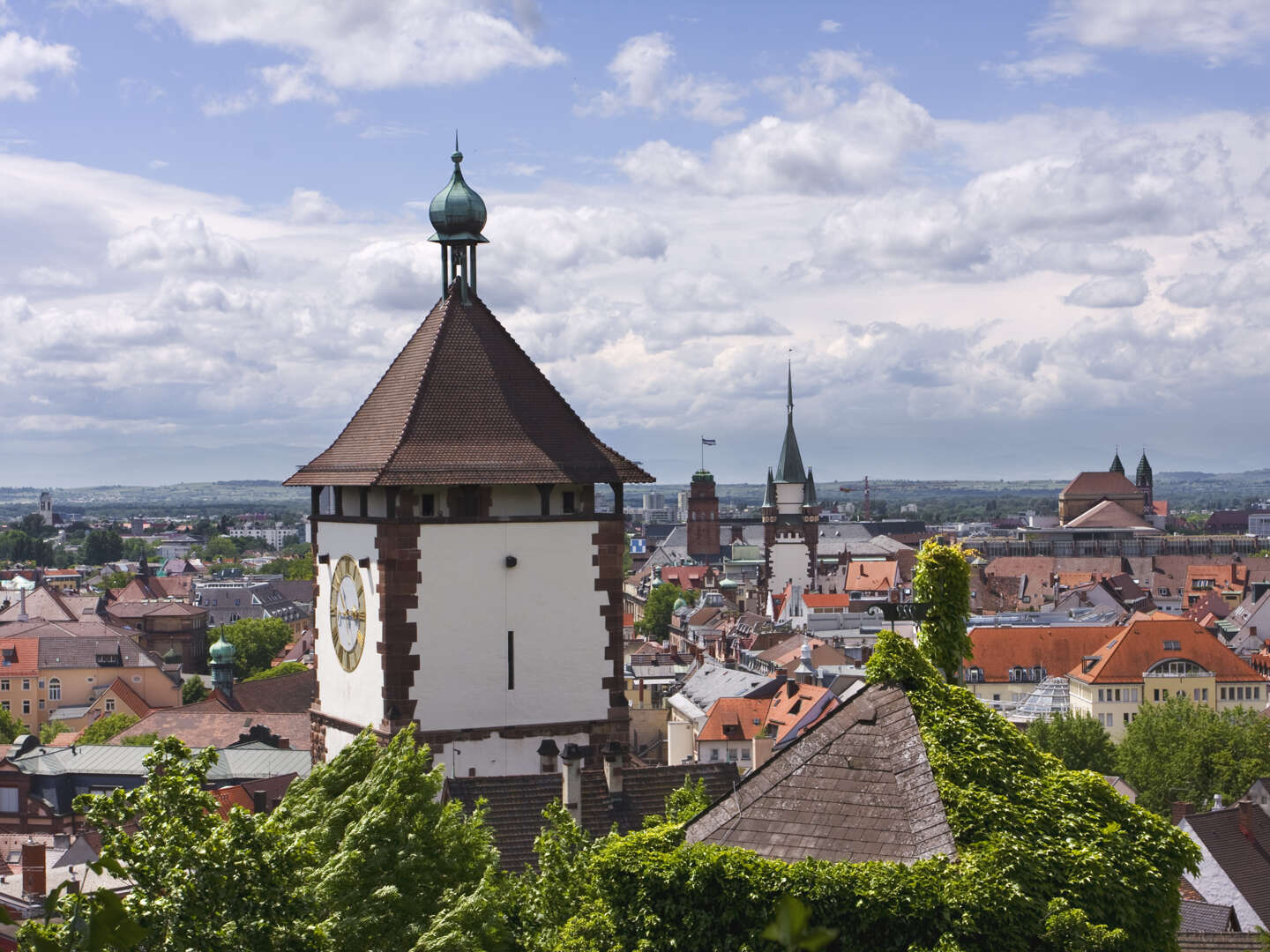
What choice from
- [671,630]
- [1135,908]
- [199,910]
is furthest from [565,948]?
[671,630]

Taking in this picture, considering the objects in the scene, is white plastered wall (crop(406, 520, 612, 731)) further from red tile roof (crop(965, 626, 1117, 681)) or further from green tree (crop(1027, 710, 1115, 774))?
red tile roof (crop(965, 626, 1117, 681))

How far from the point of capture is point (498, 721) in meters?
20.7

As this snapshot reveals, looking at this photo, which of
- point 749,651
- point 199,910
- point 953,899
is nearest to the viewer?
point 953,899

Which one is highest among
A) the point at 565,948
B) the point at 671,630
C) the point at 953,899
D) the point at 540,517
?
the point at 540,517

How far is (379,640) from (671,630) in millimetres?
162980

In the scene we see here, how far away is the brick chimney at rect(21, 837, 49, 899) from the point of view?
4053 centimetres

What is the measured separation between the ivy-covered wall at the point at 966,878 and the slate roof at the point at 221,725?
204 ft

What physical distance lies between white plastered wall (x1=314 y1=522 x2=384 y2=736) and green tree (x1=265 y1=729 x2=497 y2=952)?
4082mm

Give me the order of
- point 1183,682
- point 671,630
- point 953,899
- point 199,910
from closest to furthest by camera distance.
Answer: point 953,899 < point 199,910 < point 1183,682 < point 671,630

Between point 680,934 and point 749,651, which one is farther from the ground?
point 680,934

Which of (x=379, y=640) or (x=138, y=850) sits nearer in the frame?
(x=138, y=850)

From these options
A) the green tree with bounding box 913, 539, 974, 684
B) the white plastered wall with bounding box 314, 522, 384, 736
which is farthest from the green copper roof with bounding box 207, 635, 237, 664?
the green tree with bounding box 913, 539, 974, 684

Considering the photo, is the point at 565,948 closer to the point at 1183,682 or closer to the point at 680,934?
the point at 680,934

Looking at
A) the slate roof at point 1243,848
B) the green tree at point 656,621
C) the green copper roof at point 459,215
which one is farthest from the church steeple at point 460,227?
the green tree at point 656,621
